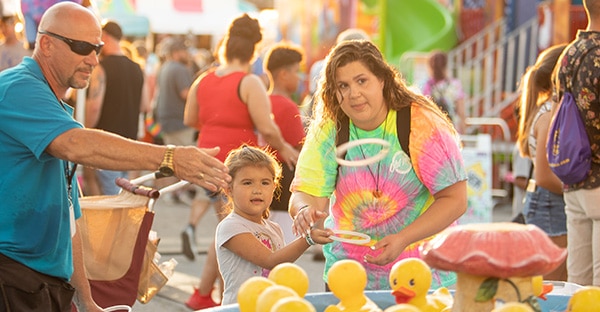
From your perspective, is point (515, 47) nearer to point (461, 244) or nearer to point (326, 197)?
point (326, 197)

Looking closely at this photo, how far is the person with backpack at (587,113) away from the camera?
5.05 meters

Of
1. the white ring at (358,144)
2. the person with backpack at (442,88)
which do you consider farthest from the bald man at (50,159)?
the person with backpack at (442,88)

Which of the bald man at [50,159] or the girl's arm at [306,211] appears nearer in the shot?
the bald man at [50,159]

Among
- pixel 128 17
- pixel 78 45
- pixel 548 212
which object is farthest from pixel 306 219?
pixel 128 17

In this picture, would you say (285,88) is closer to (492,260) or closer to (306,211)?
(306,211)

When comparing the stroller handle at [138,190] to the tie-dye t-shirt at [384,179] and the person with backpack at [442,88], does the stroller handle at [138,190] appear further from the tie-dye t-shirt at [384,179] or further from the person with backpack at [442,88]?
the person with backpack at [442,88]

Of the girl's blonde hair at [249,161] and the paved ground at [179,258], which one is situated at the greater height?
the girl's blonde hair at [249,161]

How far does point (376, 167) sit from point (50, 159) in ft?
4.11

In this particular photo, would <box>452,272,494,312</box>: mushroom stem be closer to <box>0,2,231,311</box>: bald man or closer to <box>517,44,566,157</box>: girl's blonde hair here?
<box>0,2,231,311</box>: bald man

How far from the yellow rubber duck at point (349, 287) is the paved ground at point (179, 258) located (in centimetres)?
435

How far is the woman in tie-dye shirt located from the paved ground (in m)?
3.18

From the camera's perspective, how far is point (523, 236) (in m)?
2.42

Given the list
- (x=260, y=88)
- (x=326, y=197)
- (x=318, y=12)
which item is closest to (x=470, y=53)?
(x=318, y=12)

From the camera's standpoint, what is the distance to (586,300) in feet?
8.69
